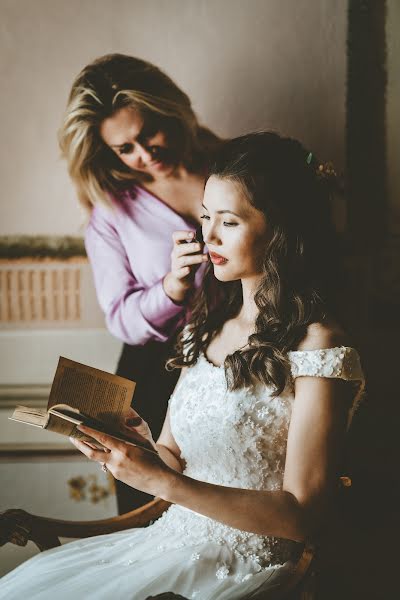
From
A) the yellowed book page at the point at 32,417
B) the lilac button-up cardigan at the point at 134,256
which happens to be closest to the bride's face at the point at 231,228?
the lilac button-up cardigan at the point at 134,256

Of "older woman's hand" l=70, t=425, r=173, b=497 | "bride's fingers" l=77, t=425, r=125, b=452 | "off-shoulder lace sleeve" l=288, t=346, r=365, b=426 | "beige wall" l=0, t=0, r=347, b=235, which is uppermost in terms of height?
"beige wall" l=0, t=0, r=347, b=235

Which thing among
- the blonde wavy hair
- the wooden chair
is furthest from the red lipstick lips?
the wooden chair

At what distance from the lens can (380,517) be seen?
214 cm

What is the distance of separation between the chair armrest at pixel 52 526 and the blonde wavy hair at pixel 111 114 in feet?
3.48

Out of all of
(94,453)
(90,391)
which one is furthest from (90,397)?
(94,453)

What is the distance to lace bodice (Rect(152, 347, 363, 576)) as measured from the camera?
156cm

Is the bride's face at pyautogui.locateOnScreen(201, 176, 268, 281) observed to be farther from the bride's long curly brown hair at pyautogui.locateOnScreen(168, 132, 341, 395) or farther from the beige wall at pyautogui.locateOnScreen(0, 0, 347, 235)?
the beige wall at pyautogui.locateOnScreen(0, 0, 347, 235)

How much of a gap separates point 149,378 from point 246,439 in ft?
2.13

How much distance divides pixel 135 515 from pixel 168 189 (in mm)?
1109

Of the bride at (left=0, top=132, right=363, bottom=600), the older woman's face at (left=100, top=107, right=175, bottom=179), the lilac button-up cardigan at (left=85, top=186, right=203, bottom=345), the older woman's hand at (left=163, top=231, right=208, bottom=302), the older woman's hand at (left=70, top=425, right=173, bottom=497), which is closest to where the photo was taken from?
the older woman's hand at (left=70, top=425, right=173, bottom=497)

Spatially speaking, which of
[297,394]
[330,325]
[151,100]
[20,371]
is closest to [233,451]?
[297,394]

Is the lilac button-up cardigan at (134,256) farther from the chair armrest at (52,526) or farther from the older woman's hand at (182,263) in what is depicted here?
the chair armrest at (52,526)

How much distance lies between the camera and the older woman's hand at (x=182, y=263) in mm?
1884

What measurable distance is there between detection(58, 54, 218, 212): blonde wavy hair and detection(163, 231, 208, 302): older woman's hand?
317mm
